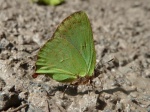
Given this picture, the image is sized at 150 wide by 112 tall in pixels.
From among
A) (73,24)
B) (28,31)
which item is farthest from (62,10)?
(73,24)

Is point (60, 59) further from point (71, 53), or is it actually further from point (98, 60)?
point (98, 60)

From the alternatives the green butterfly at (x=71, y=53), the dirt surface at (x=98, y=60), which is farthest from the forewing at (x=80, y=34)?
Result: the dirt surface at (x=98, y=60)

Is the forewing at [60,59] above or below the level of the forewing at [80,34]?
below

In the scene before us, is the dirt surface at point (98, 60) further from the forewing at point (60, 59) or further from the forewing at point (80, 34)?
the forewing at point (80, 34)

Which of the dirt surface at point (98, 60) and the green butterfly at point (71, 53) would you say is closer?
the green butterfly at point (71, 53)

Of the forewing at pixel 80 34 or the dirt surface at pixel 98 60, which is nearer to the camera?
the forewing at pixel 80 34

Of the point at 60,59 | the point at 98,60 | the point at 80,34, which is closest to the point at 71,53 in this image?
the point at 60,59
